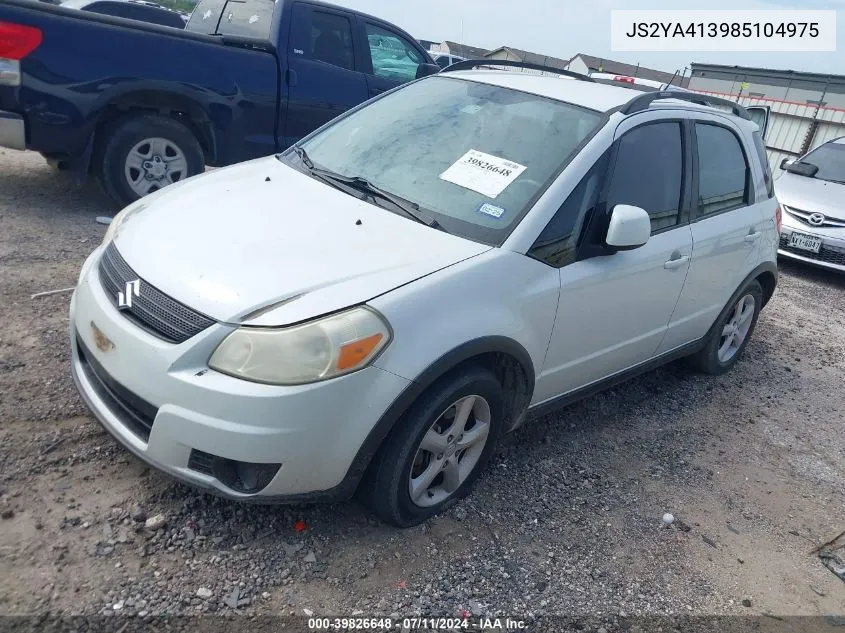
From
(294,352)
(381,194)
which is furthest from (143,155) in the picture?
(294,352)

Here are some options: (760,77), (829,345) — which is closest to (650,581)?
(829,345)

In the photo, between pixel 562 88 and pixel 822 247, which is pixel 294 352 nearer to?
pixel 562 88

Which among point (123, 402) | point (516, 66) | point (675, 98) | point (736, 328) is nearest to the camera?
point (123, 402)

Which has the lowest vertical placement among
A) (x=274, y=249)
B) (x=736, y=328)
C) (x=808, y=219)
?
(x=736, y=328)

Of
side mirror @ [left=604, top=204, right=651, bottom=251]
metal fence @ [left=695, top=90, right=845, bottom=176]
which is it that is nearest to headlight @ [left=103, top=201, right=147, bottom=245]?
side mirror @ [left=604, top=204, right=651, bottom=251]

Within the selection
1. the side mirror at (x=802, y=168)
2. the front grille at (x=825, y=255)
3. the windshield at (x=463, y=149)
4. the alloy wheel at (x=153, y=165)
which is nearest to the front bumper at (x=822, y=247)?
the front grille at (x=825, y=255)

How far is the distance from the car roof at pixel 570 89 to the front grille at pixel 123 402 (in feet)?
7.97

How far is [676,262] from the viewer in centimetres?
361

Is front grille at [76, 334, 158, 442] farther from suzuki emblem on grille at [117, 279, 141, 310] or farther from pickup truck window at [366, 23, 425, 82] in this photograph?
pickup truck window at [366, 23, 425, 82]

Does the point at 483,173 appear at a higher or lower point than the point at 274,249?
higher

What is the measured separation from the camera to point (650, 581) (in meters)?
2.79

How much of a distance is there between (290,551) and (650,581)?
148cm

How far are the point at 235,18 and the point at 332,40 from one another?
993 mm

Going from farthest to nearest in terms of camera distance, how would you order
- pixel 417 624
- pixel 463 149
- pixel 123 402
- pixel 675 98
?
pixel 675 98 < pixel 463 149 < pixel 123 402 < pixel 417 624
